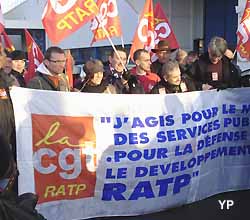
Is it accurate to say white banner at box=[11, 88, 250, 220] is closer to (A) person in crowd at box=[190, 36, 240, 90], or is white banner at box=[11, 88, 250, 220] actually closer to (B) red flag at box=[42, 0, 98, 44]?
(A) person in crowd at box=[190, 36, 240, 90]

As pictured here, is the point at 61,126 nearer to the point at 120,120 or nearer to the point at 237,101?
the point at 120,120

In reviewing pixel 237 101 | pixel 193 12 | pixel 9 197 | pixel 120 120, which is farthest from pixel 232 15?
pixel 9 197

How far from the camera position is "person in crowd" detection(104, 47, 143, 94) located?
20.1 feet

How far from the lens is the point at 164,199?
549cm

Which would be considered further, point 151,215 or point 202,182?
point 202,182

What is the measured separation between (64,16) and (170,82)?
1443 mm

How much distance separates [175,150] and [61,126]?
1266 millimetres

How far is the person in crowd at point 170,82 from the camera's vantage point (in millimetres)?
5715

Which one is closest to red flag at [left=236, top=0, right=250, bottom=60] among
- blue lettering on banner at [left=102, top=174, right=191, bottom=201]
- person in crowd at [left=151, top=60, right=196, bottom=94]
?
person in crowd at [left=151, top=60, right=196, bottom=94]

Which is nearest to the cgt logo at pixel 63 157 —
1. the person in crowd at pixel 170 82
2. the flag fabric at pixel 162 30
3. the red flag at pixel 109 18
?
the person in crowd at pixel 170 82

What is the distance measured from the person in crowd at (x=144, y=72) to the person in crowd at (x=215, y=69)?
0.60 meters

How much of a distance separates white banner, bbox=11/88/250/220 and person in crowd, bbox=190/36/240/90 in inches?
22.2

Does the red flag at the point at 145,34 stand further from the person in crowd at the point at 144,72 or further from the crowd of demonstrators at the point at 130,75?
the person in crowd at the point at 144,72

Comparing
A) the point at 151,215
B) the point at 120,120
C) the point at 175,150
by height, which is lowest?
the point at 151,215
